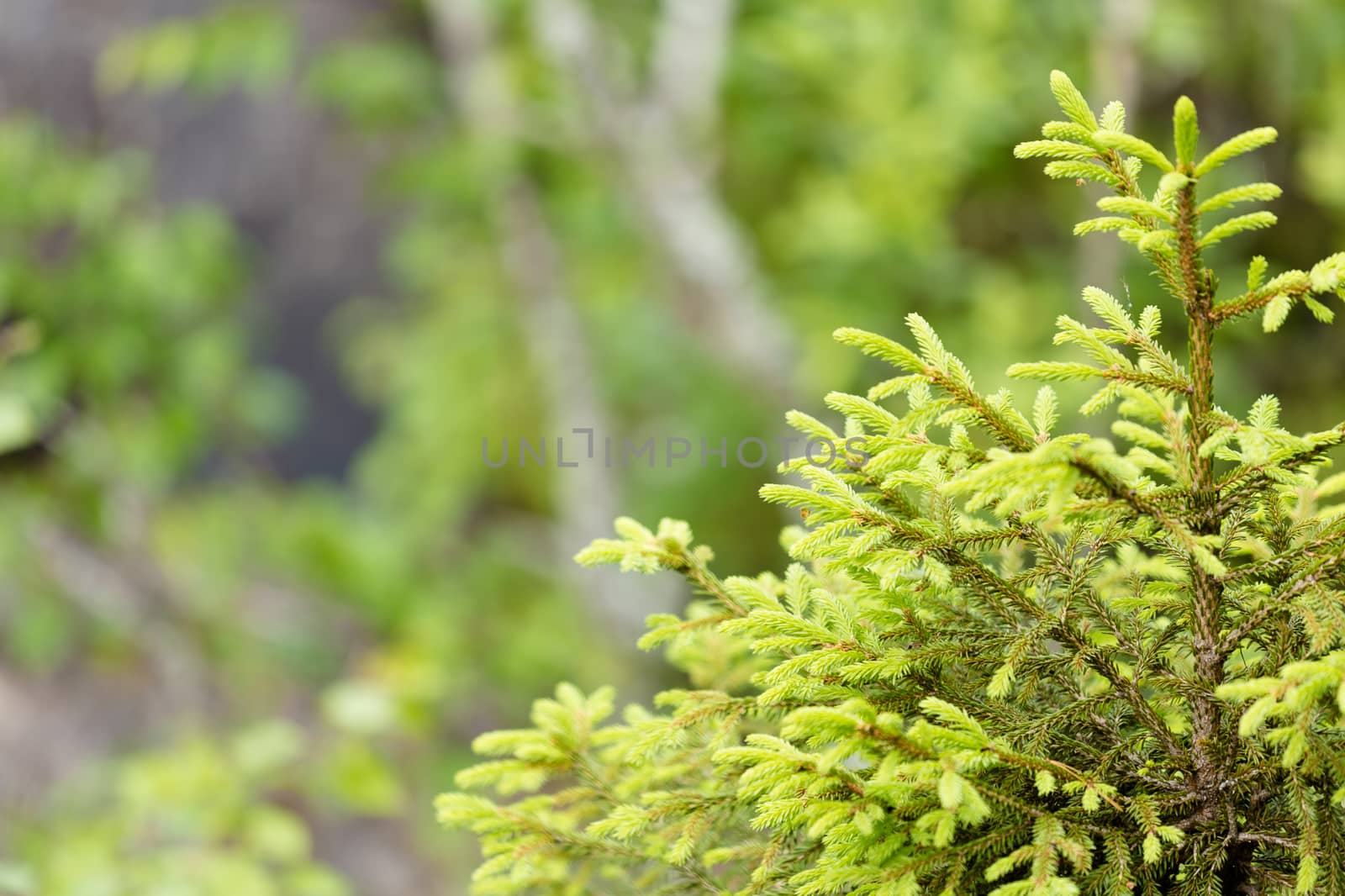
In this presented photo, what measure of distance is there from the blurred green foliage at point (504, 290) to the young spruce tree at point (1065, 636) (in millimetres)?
1975

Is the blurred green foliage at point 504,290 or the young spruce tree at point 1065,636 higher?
the blurred green foliage at point 504,290

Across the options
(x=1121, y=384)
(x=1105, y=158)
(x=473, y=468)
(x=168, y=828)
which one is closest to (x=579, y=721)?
(x=1121, y=384)

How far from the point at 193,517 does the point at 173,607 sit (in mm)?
2014

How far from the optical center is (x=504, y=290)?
5164 millimetres

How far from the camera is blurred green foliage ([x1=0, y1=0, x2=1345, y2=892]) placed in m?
3.56

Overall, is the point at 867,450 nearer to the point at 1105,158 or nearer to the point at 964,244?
the point at 1105,158

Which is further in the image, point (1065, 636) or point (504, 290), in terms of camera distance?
point (504, 290)

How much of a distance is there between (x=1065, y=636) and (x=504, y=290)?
455cm

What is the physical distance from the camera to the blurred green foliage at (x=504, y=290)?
11.7ft

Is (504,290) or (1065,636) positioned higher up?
(504,290)

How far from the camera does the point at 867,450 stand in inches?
35.7

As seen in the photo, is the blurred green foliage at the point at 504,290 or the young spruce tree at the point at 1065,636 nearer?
the young spruce tree at the point at 1065,636

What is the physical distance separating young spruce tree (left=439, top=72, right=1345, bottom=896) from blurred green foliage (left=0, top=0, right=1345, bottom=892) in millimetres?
1975

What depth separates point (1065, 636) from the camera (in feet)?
2.87
